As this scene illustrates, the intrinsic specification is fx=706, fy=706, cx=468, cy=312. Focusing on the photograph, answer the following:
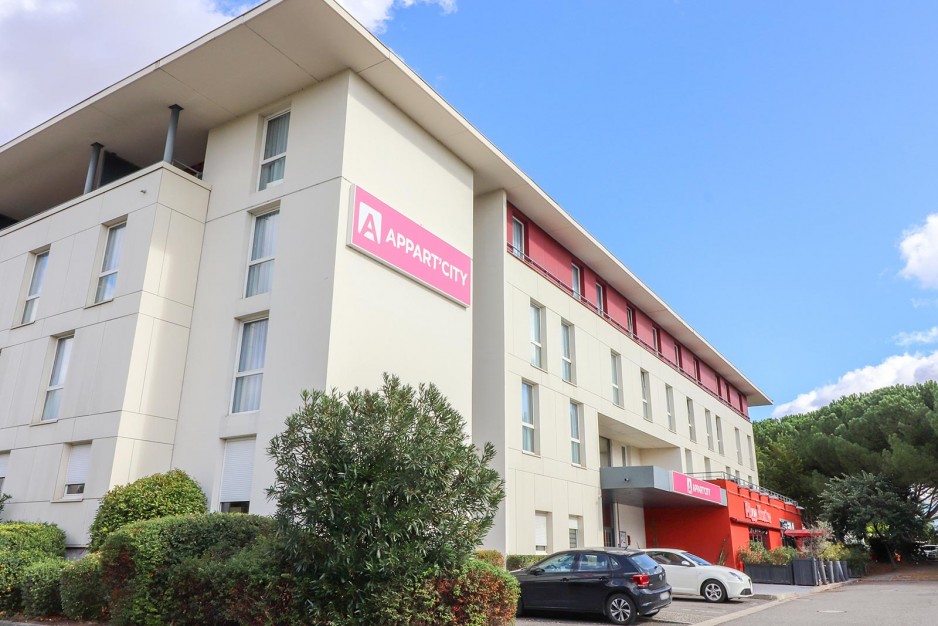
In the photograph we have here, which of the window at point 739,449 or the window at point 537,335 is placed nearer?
the window at point 537,335

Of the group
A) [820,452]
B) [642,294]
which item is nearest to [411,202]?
[642,294]

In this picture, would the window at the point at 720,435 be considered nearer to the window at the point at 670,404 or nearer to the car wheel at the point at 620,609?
the window at the point at 670,404

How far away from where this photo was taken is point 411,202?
57.5ft

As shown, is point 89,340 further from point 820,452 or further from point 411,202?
point 820,452

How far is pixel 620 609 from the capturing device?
42.5 ft

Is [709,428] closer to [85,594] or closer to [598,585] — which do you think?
[598,585]

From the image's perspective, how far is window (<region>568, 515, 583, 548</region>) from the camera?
21.5 m

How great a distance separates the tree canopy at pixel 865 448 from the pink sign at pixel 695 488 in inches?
604

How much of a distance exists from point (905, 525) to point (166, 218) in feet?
126

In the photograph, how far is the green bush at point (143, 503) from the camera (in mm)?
13141

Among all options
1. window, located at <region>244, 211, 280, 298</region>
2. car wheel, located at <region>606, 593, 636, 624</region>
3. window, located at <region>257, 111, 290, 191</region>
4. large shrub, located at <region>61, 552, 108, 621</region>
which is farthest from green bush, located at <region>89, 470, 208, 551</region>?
car wheel, located at <region>606, 593, 636, 624</region>

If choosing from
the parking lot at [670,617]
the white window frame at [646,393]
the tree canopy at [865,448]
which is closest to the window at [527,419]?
the parking lot at [670,617]

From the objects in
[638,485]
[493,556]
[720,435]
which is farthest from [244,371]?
[720,435]

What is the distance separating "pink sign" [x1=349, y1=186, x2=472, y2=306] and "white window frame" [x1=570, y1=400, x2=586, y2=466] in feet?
22.2
